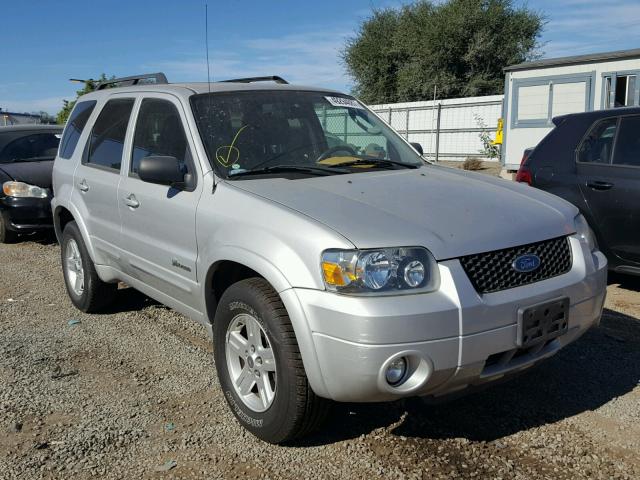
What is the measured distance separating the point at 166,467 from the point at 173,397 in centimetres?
80

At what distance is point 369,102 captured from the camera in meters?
38.2

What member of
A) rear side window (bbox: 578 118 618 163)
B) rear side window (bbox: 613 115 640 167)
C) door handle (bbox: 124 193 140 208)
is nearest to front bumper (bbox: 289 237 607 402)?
door handle (bbox: 124 193 140 208)

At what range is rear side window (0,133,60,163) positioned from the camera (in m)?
9.49

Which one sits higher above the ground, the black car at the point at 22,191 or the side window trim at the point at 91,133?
the side window trim at the point at 91,133

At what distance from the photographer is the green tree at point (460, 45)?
33781 millimetres

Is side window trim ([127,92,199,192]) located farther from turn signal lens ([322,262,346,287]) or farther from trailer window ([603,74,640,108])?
trailer window ([603,74,640,108])

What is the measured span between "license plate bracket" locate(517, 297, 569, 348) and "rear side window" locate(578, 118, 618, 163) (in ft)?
10.5

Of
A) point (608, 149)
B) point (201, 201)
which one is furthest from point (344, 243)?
point (608, 149)

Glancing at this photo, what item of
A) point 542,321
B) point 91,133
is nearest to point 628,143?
point 542,321

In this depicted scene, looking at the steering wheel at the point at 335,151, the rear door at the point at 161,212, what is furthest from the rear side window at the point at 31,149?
the steering wheel at the point at 335,151

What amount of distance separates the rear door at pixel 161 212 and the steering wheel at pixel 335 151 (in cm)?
83

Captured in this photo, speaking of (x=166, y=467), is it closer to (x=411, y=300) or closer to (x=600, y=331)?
(x=411, y=300)

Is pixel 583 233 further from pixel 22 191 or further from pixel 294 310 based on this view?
pixel 22 191

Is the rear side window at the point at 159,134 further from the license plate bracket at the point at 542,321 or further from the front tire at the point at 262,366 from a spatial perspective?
the license plate bracket at the point at 542,321
